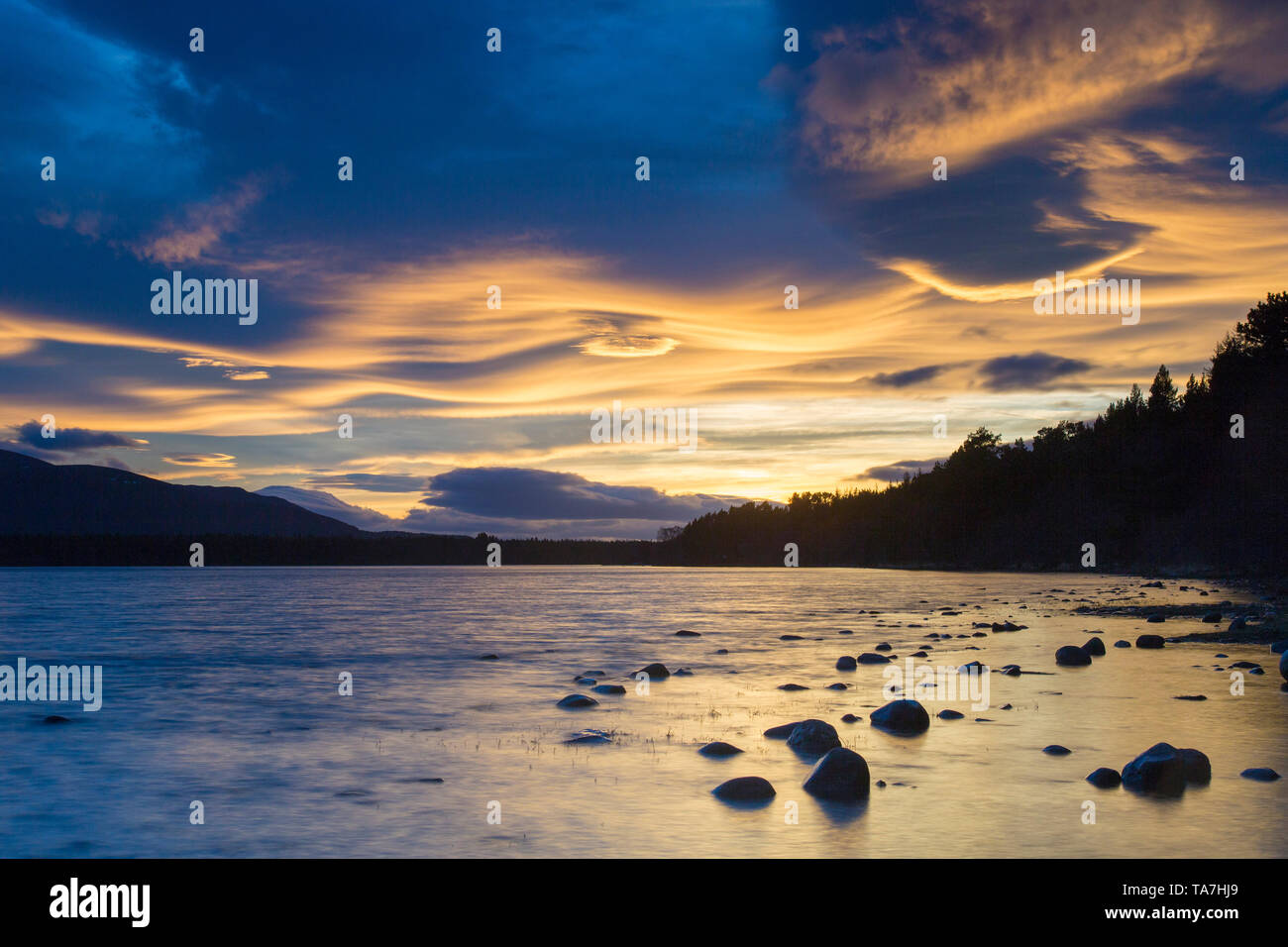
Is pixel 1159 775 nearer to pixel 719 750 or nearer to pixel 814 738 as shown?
pixel 814 738

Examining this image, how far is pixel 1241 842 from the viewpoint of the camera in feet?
36.2

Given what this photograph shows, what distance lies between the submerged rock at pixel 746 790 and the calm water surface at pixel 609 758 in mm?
275

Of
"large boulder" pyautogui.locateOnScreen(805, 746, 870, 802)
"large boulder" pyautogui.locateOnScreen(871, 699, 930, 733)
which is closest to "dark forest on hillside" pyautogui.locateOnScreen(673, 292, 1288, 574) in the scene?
"large boulder" pyautogui.locateOnScreen(871, 699, 930, 733)

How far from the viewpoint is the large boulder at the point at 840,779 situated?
1302cm

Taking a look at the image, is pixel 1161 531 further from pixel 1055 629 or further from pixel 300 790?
pixel 300 790

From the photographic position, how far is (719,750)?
1630 centimetres

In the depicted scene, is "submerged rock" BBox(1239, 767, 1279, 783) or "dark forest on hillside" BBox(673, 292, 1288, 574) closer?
"submerged rock" BBox(1239, 767, 1279, 783)

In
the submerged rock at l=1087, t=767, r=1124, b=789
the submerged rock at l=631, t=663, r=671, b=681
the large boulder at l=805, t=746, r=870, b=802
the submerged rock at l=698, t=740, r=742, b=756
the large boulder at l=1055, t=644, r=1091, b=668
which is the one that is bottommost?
the submerged rock at l=631, t=663, r=671, b=681

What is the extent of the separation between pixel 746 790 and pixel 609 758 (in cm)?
376

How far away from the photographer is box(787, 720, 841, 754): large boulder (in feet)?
52.3

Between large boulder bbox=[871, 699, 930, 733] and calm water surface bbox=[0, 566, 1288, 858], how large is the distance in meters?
0.42

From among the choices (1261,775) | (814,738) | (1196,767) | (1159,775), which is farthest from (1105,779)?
(814,738)

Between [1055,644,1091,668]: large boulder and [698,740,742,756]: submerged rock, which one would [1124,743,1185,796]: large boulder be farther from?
[1055,644,1091,668]: large boulder
